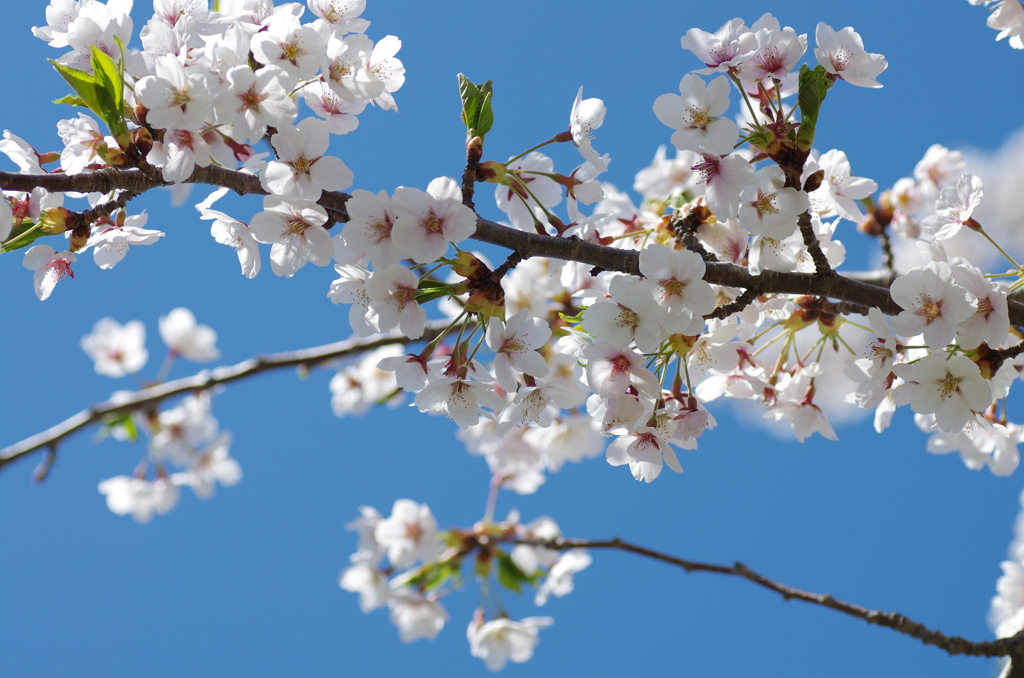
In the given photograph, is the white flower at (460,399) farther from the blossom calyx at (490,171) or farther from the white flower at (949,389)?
the white flower at (949,389)

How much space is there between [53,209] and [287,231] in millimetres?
445

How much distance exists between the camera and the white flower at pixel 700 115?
4.42 ft

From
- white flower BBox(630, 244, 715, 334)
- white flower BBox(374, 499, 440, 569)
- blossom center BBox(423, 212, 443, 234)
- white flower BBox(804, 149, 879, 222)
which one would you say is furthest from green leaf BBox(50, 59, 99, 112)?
white flower BBox(374, 499, 440, 569)

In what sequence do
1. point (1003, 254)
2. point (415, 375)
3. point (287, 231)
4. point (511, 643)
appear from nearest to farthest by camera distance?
1. point (287, 231)
2. point (415, 375)
3. point (1003, 254)
4. point (511, 643)

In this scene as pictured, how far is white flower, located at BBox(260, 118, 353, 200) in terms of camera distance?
1312mm

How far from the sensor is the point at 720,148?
1.34 meters

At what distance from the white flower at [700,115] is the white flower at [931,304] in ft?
1.34

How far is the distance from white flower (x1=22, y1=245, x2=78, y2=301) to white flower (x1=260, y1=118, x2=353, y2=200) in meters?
0.46

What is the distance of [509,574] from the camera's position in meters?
3.33

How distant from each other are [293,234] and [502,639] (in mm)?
2426

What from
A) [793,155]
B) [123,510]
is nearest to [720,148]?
[793,155]

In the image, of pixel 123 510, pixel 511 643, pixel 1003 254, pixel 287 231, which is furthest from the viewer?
pixel 123 510

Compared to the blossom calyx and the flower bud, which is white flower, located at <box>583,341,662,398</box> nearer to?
the blossom calyx

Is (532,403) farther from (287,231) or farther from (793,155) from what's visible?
(793,155)
